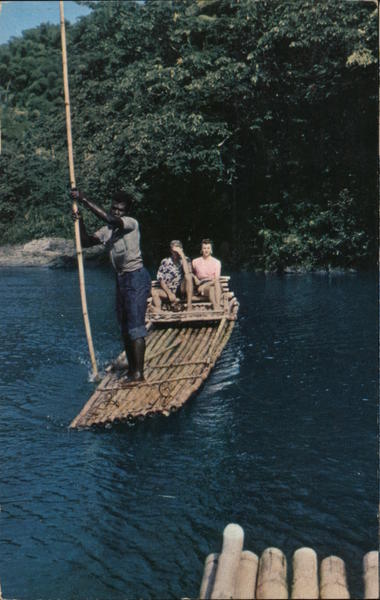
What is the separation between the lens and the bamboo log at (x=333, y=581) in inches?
127

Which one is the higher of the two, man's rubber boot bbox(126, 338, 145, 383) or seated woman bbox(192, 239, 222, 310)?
seated woman bbox(192, 239, 222, 310)

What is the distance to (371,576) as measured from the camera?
3285 mm

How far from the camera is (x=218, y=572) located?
3.40 meters

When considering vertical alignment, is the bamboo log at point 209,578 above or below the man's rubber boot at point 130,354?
below

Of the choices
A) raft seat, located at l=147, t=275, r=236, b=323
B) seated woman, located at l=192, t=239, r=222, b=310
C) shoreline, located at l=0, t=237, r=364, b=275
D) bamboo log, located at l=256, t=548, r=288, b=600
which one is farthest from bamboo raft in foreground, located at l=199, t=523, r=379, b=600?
shoreline, located at l=0, t=237, r=364, b=275

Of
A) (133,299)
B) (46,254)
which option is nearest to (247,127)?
(46,254)

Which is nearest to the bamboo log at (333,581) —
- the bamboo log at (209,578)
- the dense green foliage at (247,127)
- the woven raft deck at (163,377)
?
the bamboo log at (209,578)

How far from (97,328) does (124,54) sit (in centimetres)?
1516

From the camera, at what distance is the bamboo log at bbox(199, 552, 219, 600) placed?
3.38 metres

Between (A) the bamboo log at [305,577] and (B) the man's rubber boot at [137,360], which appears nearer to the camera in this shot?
(A) the bamboo log at [305,577]

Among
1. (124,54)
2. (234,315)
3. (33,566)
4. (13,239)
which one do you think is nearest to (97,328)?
(234,315)

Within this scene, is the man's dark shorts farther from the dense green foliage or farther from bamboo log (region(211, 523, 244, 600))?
the dense green foliage

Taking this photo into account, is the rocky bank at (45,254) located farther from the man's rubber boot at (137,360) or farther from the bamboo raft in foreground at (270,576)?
the bamboo raft in foreground at (270,576)

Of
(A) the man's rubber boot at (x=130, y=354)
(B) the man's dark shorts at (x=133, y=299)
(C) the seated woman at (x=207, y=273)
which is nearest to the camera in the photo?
(B) the man's dark shorts at (x=133, y=299)
